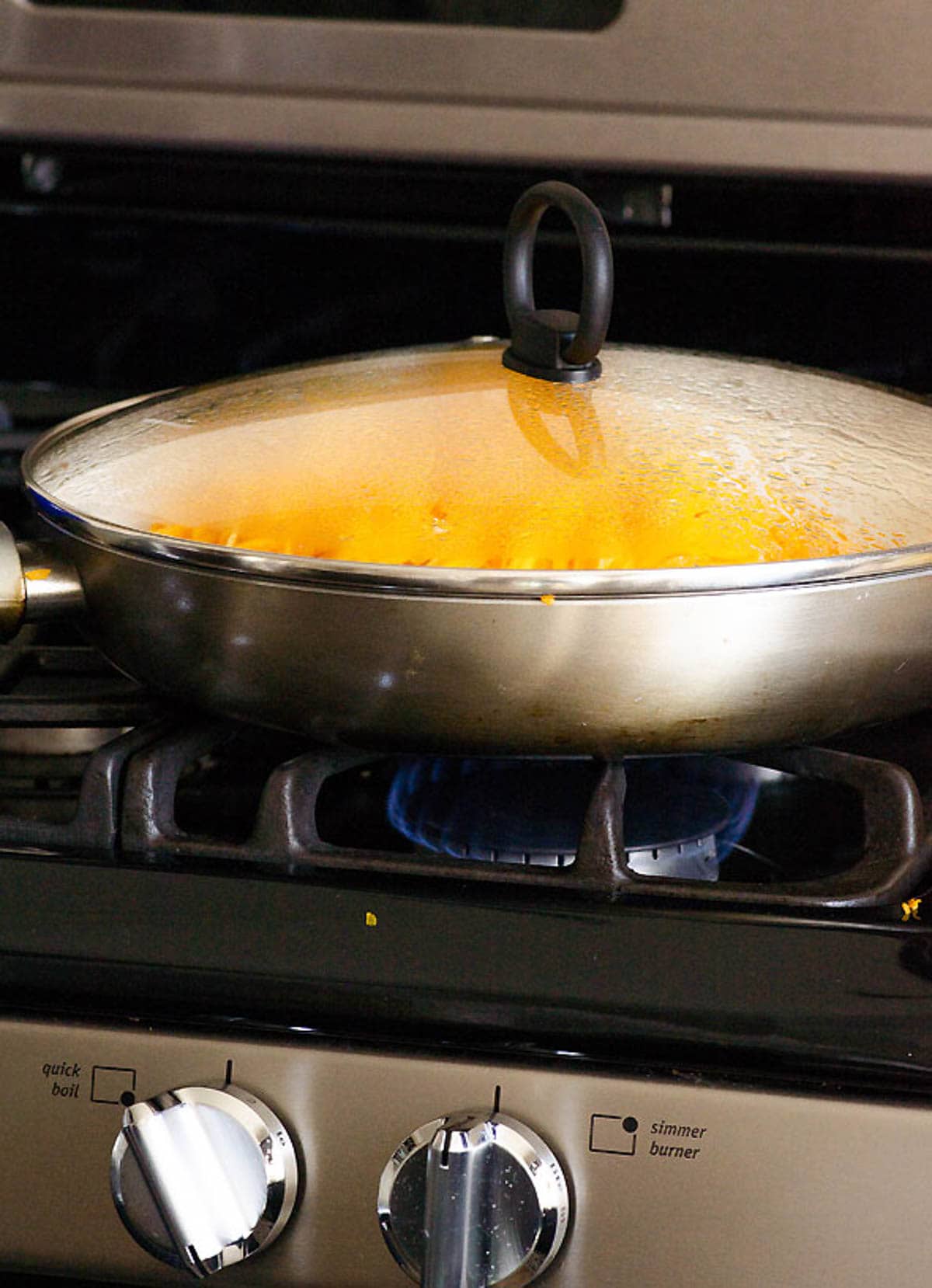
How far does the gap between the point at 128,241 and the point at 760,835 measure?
1.88 feet

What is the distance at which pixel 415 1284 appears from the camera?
464 millimetres

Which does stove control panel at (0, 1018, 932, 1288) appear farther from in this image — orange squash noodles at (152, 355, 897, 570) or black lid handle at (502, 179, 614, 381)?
black lid handle at (502, 179, 614, 381)

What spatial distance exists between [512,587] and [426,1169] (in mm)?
183

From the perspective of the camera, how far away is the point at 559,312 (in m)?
0.59

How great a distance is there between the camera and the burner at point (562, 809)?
53 centimetres

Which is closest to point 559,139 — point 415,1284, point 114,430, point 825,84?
point 825,84

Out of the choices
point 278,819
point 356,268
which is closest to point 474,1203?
point 278,819

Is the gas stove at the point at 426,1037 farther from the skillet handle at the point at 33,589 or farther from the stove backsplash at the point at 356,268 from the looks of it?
the stove backsplash at the point at 356,268

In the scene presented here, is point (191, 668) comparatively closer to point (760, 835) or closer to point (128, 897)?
point (128, 897)

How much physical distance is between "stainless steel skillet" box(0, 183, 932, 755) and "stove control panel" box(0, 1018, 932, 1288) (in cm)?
12

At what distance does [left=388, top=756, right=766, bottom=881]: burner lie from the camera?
53 cm

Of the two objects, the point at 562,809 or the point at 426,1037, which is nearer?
the point at 426,1037

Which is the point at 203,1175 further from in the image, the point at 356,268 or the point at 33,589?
the point at 356,268

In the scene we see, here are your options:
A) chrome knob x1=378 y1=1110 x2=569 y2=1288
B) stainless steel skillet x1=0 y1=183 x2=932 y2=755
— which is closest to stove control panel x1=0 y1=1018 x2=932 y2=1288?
chrome knob x1=378 y1=1110 x2=569 y2=1288
